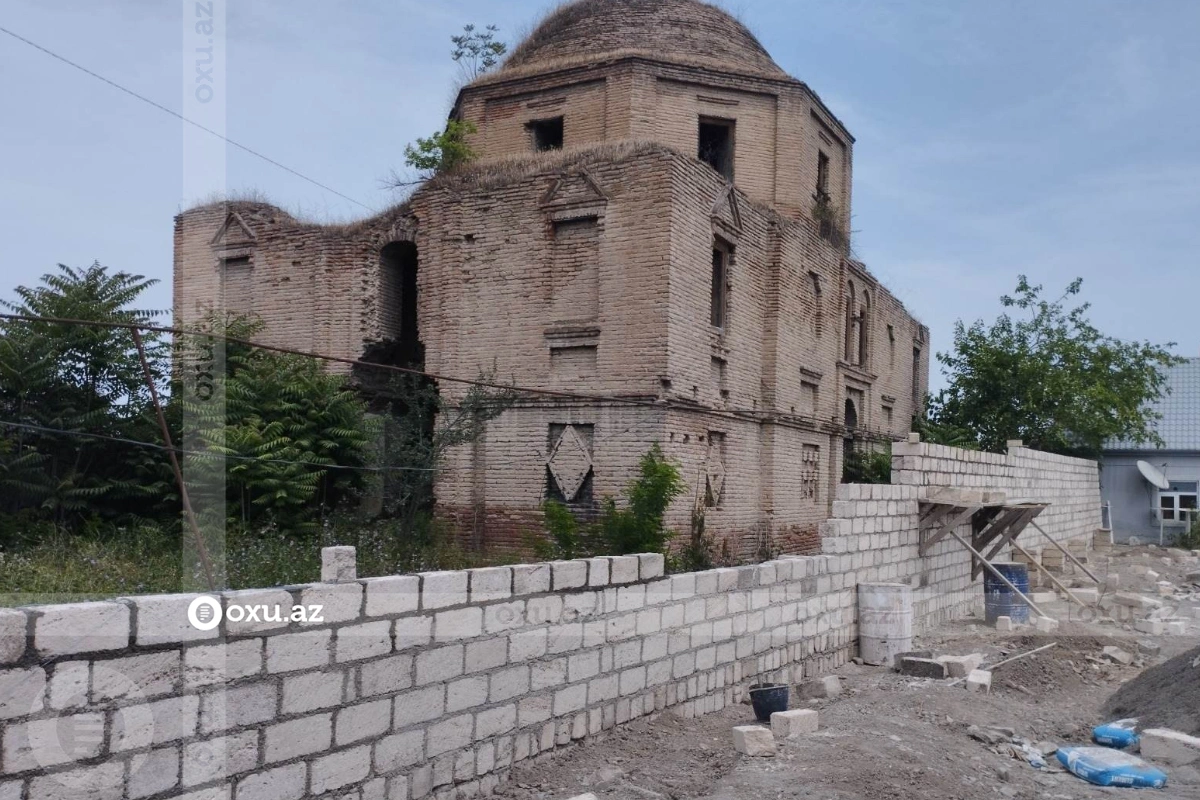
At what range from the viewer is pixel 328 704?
528 centimetres

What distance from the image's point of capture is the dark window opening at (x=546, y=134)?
2066 centimetres

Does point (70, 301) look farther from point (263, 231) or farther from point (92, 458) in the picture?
point (263, 231)

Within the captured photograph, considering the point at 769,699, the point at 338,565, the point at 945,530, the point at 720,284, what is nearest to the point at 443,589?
the point at 338,565

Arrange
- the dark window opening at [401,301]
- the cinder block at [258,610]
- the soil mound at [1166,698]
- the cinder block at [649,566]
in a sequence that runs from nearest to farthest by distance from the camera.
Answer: the cinder block at [258,610] < the cinder block at [649,566] < the soil mound at [1166,698] < the dark window opening at [401,301]

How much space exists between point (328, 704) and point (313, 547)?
8.11m

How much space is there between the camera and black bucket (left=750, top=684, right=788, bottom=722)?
8219 mm

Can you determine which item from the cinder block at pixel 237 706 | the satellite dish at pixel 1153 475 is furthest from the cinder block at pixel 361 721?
the satellite dish at pixel 1153 475

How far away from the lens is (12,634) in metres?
3.98

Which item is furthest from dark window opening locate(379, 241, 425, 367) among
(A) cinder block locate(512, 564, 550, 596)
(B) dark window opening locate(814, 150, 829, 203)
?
(A) cinder block locate(512, 564, 550, 596)

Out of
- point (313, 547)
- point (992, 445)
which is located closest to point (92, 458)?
point (313, 547)

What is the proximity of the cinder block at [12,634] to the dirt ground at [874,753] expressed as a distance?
127 inches

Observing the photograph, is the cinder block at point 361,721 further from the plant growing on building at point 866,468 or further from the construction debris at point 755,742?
the plant growing on building at point 866,468

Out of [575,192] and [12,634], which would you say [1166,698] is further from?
[575,192]

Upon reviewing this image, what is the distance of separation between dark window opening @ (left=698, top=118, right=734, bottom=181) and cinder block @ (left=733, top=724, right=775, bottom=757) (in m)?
14.9
